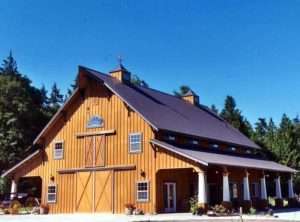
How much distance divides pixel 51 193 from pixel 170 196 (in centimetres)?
821

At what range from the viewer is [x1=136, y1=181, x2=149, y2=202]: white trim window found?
26.4m

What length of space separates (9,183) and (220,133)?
61.5 ft

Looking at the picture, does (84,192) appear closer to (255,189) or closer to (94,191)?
(94,191)

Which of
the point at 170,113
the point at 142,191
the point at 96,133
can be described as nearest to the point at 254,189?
the point at 170,113

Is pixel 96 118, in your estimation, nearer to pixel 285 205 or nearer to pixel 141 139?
pixel 141 139

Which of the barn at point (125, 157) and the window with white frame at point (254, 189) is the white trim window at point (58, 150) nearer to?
the barn at point (125, 157)

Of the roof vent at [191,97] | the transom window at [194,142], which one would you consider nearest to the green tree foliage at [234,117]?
the roof vent at [191,97]

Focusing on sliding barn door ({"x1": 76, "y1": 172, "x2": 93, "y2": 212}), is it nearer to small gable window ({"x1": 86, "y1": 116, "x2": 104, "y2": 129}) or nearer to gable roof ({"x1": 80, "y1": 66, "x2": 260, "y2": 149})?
small gable window ({"x1": 86, "y1": 116, "x2": 104, "y2": 129})

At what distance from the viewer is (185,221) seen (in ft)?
62.8

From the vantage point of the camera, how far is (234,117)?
48.9m

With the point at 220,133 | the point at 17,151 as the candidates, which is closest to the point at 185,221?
the point at 220,133

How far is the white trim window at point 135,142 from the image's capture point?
1078 inches

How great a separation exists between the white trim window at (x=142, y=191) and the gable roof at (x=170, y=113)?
3.42 m

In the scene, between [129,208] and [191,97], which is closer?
[129,208]
